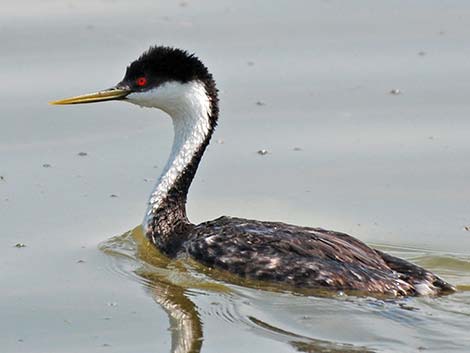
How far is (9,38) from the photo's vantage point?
14023 mm

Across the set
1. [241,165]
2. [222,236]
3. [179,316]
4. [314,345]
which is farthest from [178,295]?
[241,165]

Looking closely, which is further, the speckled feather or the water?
the speckled feather

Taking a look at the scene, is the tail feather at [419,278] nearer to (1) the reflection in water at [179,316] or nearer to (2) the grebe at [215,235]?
(2) the grebe at [215,235]

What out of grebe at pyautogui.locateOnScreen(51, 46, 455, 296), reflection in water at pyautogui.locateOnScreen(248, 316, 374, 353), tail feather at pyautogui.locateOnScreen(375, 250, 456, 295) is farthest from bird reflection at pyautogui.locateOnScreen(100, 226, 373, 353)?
tail feather at pyautogui.locateOnScreen(375, 250, 456, 295)

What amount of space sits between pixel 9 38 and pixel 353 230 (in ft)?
15.4

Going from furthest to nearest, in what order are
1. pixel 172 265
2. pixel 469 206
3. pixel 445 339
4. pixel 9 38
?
1. pixel 9 38
2. pixel 469 206
3. pixel 172 265
4. pixel 445 339

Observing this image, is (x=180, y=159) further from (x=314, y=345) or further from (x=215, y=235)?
(x=314, y=345)

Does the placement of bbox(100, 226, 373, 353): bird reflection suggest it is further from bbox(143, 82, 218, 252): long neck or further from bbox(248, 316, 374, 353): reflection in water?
bbox(143, 82, 218, 252): long neck

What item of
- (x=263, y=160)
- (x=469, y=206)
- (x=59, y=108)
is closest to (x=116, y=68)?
(x=59, y=108)

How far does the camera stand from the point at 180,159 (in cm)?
1106

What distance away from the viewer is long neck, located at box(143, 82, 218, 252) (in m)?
10.8

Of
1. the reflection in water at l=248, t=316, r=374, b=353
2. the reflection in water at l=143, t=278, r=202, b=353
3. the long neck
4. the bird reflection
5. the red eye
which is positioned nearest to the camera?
the reflection in water at l=248, t=316, r=374, b=353

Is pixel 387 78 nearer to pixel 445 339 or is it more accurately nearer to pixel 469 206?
pixel 469 206

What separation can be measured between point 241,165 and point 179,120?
1.17 meters
